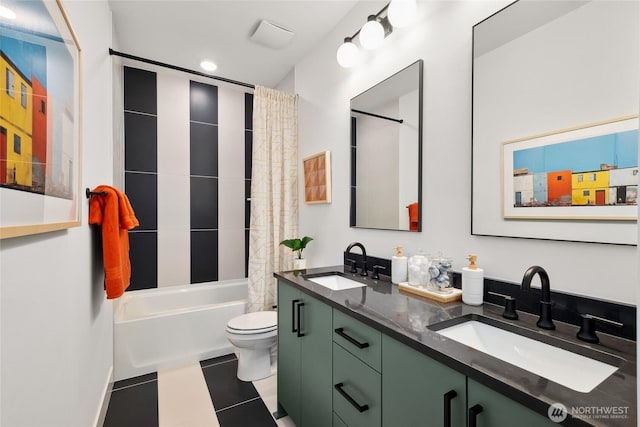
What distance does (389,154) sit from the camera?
5.82 ft

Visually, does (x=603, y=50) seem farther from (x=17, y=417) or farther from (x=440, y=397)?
(x=17, y=417)

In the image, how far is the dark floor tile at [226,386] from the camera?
185cm

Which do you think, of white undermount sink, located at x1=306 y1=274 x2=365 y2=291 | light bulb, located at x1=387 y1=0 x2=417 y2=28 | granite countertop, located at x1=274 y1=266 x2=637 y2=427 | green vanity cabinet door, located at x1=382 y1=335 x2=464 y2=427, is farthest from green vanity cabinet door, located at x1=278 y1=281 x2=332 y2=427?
light bulb, located at x1=387 y1=0 x2=417 y2=28

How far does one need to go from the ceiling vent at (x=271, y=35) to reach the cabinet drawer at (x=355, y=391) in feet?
7.39

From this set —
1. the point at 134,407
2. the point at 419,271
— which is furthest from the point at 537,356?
the point at 134,407

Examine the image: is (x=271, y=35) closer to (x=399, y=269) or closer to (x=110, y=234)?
(x=110, y=234)

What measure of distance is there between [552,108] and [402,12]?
0.90 metres

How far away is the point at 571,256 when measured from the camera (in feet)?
3.28

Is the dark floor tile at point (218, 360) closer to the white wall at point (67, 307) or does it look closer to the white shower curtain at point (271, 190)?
the white shower curtain at point (271, 190)

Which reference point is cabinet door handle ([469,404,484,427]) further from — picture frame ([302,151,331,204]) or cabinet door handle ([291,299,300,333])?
picture frame ([302,151,331,204])

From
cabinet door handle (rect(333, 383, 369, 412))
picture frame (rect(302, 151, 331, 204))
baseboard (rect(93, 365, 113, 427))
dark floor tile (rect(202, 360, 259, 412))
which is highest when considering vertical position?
picture frame (rect(302, 151, 331, 204))

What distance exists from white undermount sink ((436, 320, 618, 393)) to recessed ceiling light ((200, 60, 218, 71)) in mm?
2955

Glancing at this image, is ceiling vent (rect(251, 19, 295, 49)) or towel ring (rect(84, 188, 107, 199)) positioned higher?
ceiling vent (rect(251, 19, 295, 49))

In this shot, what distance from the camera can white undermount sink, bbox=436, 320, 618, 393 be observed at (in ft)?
2.49
